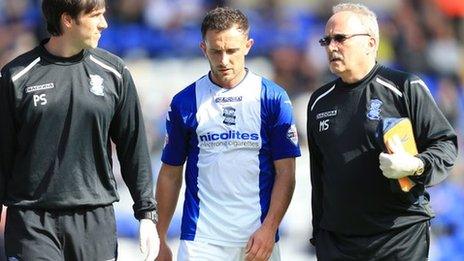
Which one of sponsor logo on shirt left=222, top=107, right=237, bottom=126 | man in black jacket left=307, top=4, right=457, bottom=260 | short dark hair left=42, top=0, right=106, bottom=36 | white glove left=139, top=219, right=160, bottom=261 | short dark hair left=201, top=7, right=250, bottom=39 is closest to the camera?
short dark hair left=42, top=0, right=106, bottom=36

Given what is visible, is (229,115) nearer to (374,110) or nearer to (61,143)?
(374,110)

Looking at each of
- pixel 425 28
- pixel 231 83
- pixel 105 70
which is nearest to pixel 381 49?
pixel 425 28

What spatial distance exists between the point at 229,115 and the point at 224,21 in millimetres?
582

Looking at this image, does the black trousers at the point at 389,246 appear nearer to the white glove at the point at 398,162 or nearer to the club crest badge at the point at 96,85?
the white glove at the point at 398,162

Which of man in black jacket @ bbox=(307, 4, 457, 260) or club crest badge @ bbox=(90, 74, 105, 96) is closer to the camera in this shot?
club crest badge @ bbox=(90, 74, 105, 96)

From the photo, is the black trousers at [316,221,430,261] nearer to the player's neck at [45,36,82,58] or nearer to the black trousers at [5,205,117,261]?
the black trousers at [5,205,117,261]

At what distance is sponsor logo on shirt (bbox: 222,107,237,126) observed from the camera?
272 inches

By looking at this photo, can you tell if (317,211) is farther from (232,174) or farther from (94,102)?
(94,102)

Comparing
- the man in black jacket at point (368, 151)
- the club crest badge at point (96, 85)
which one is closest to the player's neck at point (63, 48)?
the club crest badge at point (96, 85)

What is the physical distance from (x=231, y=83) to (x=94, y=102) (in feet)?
3.65

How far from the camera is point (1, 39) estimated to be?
1330 cm

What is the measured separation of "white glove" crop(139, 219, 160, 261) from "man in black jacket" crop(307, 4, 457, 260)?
1054 millimetres

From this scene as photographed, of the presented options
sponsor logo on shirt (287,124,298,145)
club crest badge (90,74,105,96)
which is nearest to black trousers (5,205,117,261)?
club crest badge (90,74,105,96)

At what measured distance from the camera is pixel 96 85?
20.4 feet
